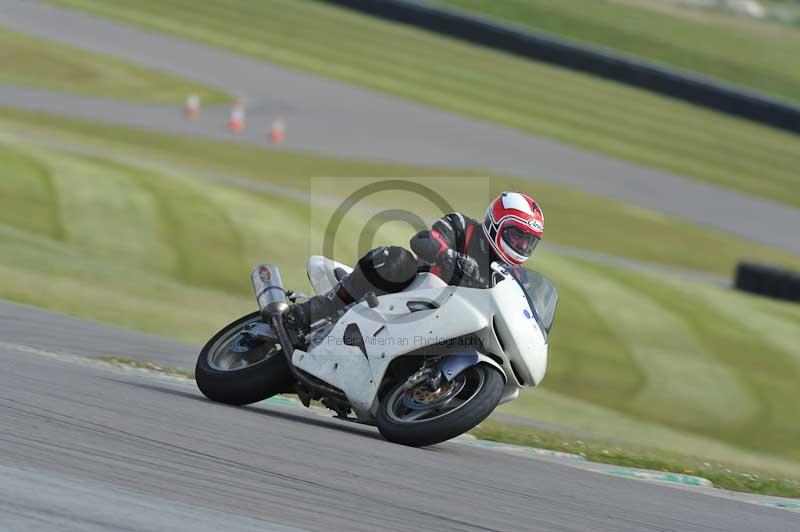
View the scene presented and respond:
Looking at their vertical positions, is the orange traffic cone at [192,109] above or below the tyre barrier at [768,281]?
below

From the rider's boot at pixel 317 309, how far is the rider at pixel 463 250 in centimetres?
16

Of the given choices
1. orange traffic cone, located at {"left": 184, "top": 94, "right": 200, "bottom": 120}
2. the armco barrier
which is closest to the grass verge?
orange traffic cone, located at {"left": 184, "top": 94, "right": 200, "bottom": 120}

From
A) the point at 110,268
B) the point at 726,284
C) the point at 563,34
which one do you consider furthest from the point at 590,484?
the point at 563,34

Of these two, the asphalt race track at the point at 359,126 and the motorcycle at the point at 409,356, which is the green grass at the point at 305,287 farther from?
the asphalt race track at the point at 359,126

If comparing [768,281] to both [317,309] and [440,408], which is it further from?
[440,408]

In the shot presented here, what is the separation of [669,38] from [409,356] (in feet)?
163

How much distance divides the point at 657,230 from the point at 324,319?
21.8 m

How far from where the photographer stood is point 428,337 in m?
6.78

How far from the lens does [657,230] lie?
28250 mm

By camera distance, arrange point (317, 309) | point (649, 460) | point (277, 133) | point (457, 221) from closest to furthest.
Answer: point (457, 221) < point (317, 309) < point (649, 460) < point (277, 133)

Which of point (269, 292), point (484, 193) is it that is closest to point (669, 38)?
point (484, 193)

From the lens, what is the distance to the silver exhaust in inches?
295

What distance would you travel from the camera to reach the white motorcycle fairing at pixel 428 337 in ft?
22.1

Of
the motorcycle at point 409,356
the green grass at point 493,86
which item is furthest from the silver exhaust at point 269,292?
the green grass at point 493,86
